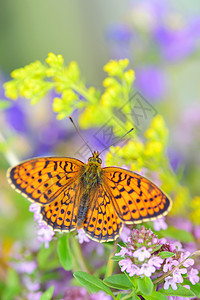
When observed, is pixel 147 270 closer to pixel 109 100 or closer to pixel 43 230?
pixel 43 230

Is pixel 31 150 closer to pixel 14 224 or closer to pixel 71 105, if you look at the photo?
pixel 14 224

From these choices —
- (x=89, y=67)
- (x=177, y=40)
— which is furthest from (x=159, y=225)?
(x=89, y=67)

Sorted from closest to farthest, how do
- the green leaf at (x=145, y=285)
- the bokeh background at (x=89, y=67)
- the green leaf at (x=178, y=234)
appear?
the green leaf at (x=145, y=285)
the green leaf at (x=178, y=234)
the bokeh background at (x=89, y=67)

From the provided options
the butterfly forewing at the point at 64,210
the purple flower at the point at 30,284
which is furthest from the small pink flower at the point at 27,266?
the butterfly forewing at the point at 64,210

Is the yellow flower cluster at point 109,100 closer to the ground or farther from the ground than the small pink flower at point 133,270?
farther from the ground

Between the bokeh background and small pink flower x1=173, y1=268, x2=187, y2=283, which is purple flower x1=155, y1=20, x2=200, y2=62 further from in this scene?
small pink flower x1=173, y1=268, x2=187, y2=283

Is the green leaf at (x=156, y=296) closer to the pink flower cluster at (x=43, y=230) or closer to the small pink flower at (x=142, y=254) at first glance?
the small pink flower at (x=142, y=254)
